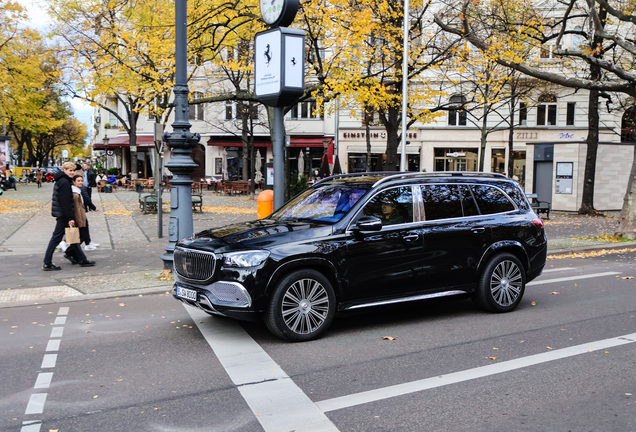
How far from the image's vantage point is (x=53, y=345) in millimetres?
6051

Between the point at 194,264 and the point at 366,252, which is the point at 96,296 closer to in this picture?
the point at 194,264

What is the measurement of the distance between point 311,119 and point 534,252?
1565 inches

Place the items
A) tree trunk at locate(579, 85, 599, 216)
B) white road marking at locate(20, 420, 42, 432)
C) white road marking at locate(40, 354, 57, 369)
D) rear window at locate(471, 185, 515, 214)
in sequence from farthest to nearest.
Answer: tree trunk at locate(579, 85, 599, 216), rear window at locate(471, 185, 515, 214), white road marking at locate(40, 354, 57, 369), white road marking at locate(20, 420, 42, 432)

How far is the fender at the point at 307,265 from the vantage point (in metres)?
5.85

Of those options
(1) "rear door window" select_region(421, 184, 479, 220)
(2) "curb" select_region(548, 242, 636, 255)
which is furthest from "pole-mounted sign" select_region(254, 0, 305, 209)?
(2) "curb" select_region(548, 242, 636, 255)

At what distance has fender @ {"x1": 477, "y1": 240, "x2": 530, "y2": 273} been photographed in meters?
7.26

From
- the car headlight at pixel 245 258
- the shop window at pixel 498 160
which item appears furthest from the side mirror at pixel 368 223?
the shop window at pixel 498 160

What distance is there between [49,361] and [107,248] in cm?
788

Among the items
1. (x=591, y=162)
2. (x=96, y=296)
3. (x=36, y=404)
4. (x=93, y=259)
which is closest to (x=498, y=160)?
(x=591, y=162)

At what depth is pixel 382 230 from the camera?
6.51 m

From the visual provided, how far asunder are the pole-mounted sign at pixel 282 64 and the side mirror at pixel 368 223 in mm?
3783

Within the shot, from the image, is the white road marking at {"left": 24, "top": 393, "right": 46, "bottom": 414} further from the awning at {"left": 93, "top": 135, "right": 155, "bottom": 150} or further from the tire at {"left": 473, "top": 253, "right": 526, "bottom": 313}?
the awning at {"left": 93, "top": 135, "right": 155, "bottom": 150}

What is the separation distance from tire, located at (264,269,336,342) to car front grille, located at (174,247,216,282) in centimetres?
72

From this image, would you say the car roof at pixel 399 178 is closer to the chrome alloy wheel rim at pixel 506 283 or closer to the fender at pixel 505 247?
the fender at pixel 505 247
